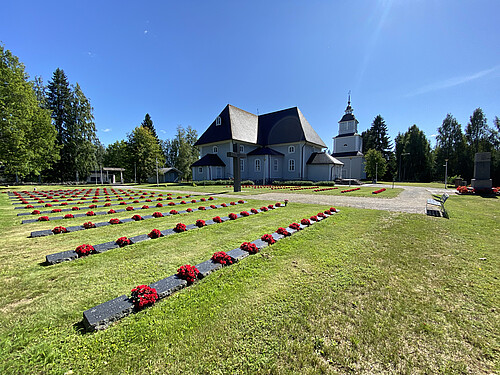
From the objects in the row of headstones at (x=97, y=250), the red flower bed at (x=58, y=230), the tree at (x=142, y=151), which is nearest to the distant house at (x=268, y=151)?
the tree at (x=142, y=151)

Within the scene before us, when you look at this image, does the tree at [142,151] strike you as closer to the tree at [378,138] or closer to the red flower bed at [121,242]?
the red flower bed at [121,242]

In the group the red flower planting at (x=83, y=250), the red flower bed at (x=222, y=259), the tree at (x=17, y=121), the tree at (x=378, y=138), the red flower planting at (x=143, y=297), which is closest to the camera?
the red flower planting at (x=143, y=297)

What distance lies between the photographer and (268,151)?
108 feet

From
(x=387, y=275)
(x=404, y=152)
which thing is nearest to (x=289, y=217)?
(x=387, y=275)

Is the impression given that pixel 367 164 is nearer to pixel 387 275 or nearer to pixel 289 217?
pixel 289 217

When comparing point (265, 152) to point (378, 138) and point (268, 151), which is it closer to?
point (268, 151)

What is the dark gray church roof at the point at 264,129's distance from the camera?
3284 cm

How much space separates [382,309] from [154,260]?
11.3 feet

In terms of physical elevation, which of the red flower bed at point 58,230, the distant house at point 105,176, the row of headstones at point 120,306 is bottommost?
the row of headstones at point 120,306

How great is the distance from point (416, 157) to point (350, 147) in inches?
755

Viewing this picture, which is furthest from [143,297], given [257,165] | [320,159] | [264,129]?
[264,129]

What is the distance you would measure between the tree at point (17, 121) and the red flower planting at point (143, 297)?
2747cm

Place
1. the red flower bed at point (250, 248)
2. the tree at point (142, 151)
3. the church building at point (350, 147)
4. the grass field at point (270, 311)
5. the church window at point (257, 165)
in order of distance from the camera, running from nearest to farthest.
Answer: the grass field at point (270, 311) → the red flower bed at point (250, 248) → the church window at point (257, 165) → the church building at point (350, 147) → the tree at point (142, 151)

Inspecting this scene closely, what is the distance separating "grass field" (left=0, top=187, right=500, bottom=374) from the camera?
1.67m
